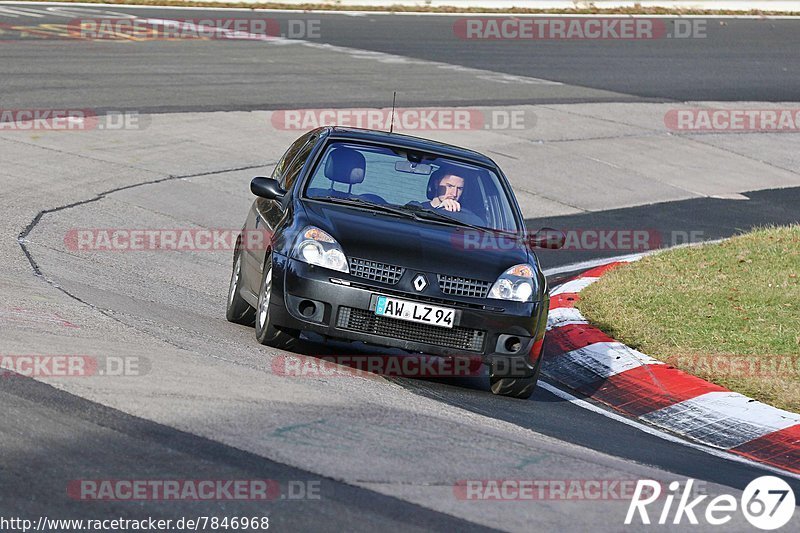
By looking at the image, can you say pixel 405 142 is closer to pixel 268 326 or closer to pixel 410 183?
pixel 410 183

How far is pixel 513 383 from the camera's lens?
8.66m

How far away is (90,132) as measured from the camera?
17688 mm

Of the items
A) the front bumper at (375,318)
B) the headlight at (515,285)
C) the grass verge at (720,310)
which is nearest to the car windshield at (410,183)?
the headlight at (515,285)

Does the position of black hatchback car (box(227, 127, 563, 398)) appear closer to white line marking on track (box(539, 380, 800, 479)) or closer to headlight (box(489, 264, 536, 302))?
headlight (box(489, 264, 536, 302))

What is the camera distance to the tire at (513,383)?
861 centimetres

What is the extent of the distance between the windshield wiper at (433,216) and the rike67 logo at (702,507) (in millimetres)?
3056

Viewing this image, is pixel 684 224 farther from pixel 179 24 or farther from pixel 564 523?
pixel 179 24

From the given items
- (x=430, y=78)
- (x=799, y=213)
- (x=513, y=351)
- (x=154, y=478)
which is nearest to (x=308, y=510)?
(x=154, y=478)

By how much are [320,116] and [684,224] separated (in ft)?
20.6

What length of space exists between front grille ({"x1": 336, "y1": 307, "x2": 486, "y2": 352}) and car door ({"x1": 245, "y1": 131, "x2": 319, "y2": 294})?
104 centimetres

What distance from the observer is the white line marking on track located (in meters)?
7.76

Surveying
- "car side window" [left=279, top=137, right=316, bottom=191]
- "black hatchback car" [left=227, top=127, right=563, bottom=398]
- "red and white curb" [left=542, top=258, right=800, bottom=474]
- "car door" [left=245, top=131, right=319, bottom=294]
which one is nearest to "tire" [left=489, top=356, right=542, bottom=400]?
"black hatchback car" [left=227, top=127, right=563, bottom=398]

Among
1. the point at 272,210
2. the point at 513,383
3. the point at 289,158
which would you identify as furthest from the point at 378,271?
the point at 289,158

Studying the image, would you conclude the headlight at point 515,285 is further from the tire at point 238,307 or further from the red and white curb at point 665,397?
the tire at point 238,307
